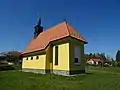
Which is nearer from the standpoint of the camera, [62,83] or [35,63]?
[62,83]

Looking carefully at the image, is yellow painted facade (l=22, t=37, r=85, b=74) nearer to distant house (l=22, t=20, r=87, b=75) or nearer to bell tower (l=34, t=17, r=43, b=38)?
distant house (l=22, t=20, r=87, b=75)

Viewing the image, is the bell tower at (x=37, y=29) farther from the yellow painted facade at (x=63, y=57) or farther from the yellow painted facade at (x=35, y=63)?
the yellow painted facade at (x=63, y=57)

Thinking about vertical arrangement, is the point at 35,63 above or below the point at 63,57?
below

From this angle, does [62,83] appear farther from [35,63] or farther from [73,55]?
[35,63]

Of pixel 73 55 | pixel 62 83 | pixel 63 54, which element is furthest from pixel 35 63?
pixel 62 83

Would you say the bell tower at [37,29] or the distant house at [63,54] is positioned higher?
the bell tower at [37,29]

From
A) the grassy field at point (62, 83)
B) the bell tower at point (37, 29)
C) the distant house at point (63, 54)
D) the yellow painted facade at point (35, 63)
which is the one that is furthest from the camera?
the bell tower at point (37, 29)

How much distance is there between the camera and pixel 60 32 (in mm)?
23375

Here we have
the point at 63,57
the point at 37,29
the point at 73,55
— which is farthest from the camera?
the point at 37,29

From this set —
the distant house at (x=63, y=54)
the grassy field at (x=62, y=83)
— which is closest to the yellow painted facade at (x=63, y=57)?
the distant house at (x=63, y=54)

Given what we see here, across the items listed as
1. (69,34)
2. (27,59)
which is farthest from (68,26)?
(27,59)

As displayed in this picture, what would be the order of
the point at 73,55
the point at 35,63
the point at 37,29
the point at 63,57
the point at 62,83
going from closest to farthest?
the point at 62,83
the point at 73,55
the point at 63,57
the point at 35,63
the point at 37,29

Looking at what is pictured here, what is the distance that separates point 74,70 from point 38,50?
6.94 metres

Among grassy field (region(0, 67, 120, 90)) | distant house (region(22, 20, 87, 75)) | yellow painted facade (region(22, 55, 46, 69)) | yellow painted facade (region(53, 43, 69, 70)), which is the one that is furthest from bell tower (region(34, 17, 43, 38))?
Result: grassy field (region(0, 67, 120, 90))
